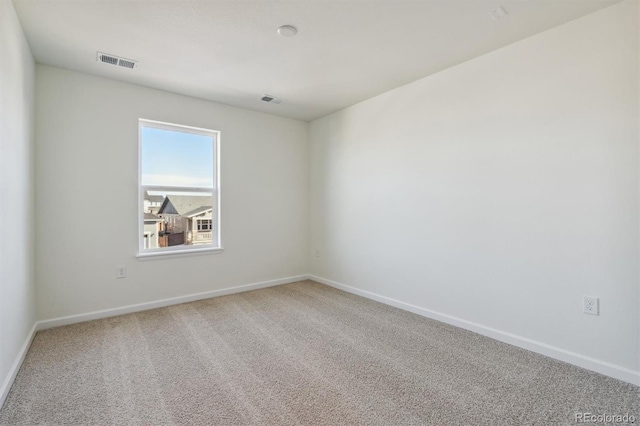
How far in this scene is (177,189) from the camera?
3.79 m

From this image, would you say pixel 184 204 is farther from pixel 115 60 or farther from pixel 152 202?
pixel 115 60

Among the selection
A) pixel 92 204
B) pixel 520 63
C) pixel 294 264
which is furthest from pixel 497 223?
pixel 92 204

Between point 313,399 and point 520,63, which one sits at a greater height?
point 520,63

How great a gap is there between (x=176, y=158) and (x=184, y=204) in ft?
1.92

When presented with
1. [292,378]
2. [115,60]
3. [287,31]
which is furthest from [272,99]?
[292,378]

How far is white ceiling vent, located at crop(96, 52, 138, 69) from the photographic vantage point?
9.07 feet

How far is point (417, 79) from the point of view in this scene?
3312 millimetres

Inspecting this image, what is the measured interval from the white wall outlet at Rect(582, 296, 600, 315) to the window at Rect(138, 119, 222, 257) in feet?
12.3

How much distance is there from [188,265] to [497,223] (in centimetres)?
346

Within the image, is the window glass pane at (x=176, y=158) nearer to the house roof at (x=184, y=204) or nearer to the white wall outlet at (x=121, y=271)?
the house roof at (x=184, y=204)

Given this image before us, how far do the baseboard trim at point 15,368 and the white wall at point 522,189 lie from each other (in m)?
3.31

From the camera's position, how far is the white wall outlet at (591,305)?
85.8 inches

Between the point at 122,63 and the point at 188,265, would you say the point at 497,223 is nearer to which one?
the point at 188,265

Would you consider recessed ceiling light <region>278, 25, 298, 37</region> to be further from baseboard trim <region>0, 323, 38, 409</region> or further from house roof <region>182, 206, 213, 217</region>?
baseboard trim <region>0, 323, 38, 409</region>
